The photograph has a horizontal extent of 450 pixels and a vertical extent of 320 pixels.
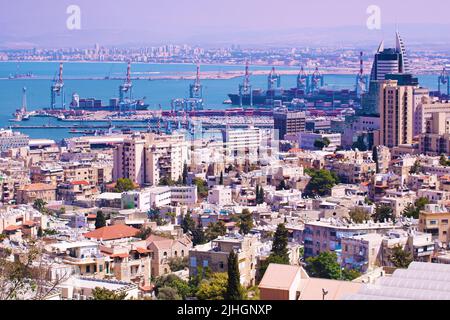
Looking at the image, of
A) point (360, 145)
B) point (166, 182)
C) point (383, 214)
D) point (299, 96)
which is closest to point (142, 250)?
point (383, 214)

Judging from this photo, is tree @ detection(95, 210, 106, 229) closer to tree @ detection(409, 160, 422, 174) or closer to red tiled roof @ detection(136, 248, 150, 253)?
red tiled roof @ detection(136, 248, 150, 253)

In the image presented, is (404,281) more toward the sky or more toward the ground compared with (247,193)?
more toward the sky

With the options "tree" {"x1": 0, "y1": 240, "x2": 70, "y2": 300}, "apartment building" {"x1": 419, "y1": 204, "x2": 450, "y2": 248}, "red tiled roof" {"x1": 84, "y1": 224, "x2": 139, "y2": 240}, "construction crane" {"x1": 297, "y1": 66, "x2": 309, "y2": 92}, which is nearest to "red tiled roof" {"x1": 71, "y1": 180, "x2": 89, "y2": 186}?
"red tiled roof" {"x1": 84, "y1": 224, "x2": 139, "y2": 240}

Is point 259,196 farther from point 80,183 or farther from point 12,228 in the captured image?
point 12,228

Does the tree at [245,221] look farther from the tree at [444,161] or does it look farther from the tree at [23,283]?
the tree at [23,283]

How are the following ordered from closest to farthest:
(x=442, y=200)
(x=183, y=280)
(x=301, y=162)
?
(x=183, y=280) < (x=442, y=200) < (x=301, y=162)

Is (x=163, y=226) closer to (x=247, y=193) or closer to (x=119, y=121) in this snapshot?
(x=247, y=193)

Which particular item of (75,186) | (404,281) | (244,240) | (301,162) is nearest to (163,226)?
(244,240)
